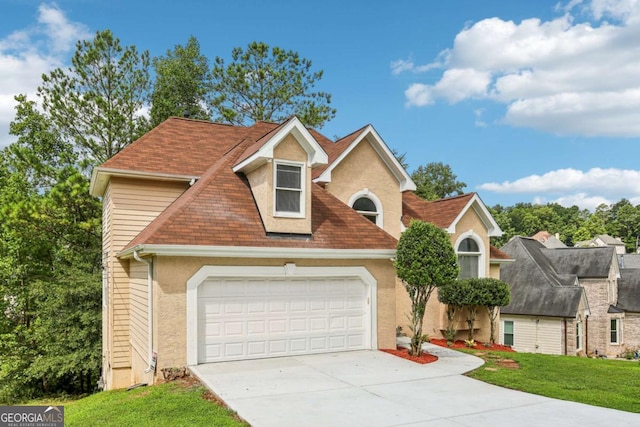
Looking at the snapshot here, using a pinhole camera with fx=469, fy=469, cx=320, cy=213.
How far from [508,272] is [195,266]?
26.5m

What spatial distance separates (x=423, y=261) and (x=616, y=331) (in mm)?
26522

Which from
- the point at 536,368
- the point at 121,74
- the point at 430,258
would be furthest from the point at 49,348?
the point at 536,368

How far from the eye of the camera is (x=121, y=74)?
25875mm

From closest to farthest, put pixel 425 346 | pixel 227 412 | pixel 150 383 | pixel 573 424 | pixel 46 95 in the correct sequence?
pixel 573 424, pixel 227 412, pixel 150 383, pixel 425 346, pixel 46 95

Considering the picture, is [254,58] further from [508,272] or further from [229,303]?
[229,303]

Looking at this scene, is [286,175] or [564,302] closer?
[286,175]

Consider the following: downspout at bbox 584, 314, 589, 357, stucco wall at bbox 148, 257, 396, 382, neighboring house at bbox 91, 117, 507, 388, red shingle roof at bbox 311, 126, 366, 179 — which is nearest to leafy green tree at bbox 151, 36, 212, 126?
neighboring house at bbox 91, 117, 507, 388

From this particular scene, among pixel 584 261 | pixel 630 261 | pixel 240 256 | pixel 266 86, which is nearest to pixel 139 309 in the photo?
pixel 240 256

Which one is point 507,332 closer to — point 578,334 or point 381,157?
point 578,334

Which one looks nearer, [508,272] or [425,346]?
[425,346]

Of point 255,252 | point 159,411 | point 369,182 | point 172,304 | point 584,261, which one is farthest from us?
point 584,261

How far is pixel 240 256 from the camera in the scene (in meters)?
11.2

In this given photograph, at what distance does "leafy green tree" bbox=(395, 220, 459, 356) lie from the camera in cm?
1171

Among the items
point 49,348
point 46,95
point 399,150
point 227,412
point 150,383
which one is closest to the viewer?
point 227,412
